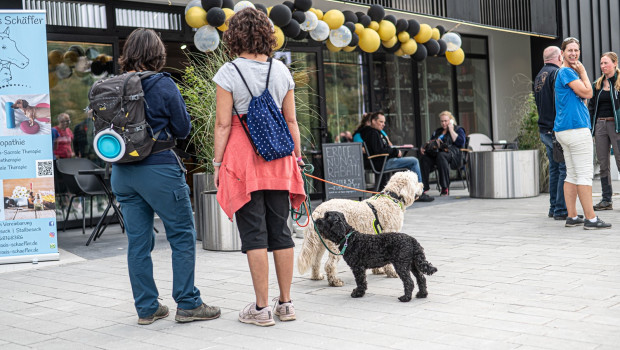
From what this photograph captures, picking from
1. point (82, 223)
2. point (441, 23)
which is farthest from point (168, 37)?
point (441, 23)

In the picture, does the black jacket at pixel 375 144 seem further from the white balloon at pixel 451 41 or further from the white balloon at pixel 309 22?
the white balloon at pixel 451 41

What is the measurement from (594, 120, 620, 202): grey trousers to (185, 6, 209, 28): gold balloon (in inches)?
199

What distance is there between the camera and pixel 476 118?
15852mm

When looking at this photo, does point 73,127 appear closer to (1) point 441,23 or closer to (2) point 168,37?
(2) point 168,37

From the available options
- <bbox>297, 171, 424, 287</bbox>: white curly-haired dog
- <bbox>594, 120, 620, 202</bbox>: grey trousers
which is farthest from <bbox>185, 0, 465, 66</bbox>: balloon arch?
<bbox>594, 120, 620, 202</bbox>: grey trousers

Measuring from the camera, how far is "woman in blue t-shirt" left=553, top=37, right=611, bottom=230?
7137 mm

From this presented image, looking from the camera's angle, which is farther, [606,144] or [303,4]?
[303,4]

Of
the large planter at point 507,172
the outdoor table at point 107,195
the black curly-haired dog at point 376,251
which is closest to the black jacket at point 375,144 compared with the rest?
→ the large planter at point 507,172

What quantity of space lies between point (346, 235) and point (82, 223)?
17.7ft

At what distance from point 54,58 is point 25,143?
2.61m

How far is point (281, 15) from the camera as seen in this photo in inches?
347

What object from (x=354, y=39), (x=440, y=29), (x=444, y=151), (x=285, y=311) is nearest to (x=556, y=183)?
(x=354, y=39)

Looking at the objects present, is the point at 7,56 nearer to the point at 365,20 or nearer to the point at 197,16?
the point at 197,16

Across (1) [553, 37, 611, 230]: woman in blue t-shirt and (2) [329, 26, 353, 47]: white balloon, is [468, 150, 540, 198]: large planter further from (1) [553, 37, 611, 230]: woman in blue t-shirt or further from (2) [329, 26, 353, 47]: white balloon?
(1) [553, 37, 611, 230]: woman in blue t-shirt
